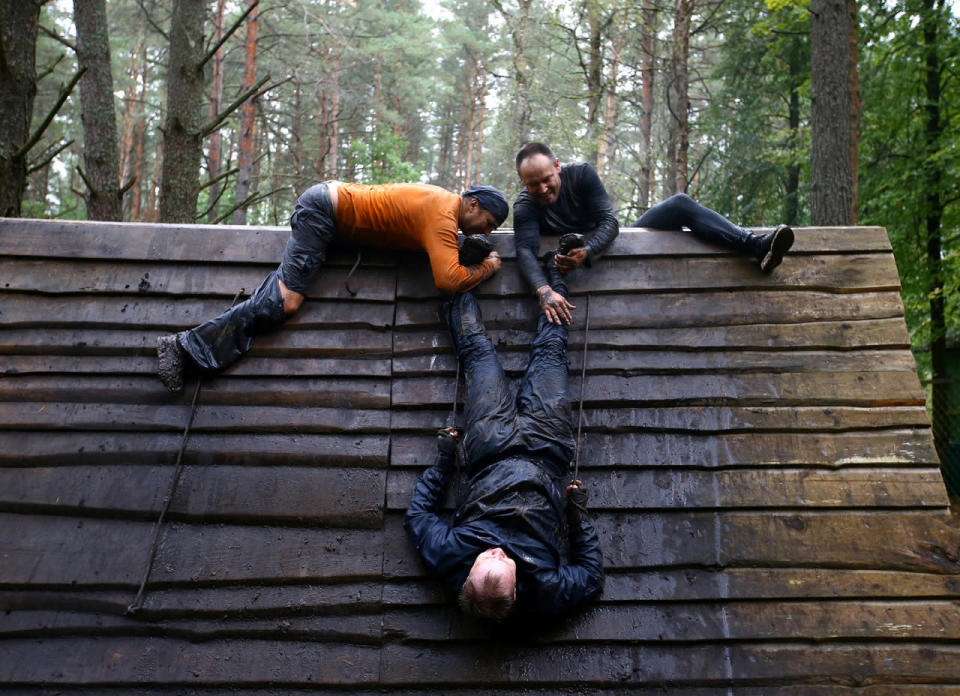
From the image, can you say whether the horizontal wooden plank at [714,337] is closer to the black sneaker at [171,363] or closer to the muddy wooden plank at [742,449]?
the muddy wooden plank at [742,449]

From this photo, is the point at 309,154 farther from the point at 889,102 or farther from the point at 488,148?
the point at 889,102

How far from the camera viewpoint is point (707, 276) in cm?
343

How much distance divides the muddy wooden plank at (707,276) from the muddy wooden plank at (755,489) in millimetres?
1007

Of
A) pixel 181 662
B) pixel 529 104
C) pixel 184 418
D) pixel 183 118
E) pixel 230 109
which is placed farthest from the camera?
pixel 529 104

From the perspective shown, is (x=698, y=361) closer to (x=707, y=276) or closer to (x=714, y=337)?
(x=714, y=337)

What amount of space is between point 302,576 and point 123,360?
1.45 meters

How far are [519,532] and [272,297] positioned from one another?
1679 mm

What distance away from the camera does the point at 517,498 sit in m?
2.68

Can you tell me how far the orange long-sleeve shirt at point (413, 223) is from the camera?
3229 millimetres

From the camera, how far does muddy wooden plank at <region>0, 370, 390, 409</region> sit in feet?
10.1

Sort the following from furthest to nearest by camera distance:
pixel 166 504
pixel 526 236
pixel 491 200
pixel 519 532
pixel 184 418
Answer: pixel 526 236 → pixel 491 200 → pixel 184 418 → pixel 166 504 → pixel 519 532

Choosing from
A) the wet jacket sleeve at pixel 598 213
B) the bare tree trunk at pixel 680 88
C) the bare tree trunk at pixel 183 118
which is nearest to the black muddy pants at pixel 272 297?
the wet jacket sleeve at pixel 598 213

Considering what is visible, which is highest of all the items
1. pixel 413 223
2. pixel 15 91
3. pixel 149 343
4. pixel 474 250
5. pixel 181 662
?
pixel 15 91

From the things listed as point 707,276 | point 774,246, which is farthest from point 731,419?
point 774,246
